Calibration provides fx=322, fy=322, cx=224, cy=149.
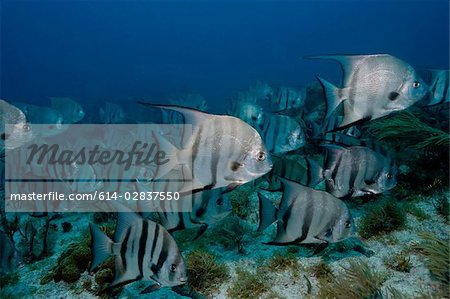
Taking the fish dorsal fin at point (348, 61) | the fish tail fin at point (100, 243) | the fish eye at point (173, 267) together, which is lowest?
the fish eye at point (173, 267)

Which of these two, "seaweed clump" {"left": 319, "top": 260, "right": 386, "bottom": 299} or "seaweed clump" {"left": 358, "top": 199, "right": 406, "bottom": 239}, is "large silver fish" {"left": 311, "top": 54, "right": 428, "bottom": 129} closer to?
"seaweed clump" {"left": 319, "top": 260, "right": 386, "bottom": 299}

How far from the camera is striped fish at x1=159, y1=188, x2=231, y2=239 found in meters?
3.42

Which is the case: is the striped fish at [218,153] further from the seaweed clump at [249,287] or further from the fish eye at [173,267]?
the seaweed clump at [249,287]

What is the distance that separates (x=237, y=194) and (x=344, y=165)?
8.90 ft

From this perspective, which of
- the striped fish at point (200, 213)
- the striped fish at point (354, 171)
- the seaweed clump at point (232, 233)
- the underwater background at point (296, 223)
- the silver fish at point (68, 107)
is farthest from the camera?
the silver fish at point (68, 107)

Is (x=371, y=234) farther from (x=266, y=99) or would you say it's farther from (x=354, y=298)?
(x=266, y=99)

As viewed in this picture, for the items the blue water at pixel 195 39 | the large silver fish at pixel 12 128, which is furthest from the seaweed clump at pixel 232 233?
the blue water at pixel 195 39

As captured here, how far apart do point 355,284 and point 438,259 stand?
0.98 m

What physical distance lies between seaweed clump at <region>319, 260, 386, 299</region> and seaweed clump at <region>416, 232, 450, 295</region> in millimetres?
542

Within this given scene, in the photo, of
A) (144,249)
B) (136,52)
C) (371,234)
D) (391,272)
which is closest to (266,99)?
(371,234)

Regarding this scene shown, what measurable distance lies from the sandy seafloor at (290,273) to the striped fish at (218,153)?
2.19 m

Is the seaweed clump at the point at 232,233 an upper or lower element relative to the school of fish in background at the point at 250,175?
lower

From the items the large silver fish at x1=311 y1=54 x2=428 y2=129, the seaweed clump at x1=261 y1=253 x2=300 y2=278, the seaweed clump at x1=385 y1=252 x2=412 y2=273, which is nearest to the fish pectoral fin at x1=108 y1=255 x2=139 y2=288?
the seaweed clump at x1=261 y1=253 x2=300 y2=278

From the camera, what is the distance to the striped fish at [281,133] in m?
5.42
